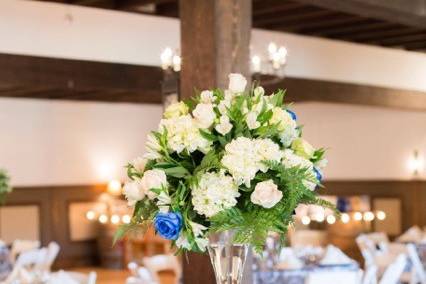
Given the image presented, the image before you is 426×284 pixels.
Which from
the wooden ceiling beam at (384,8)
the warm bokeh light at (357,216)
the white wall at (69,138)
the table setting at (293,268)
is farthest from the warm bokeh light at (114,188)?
the wooden ceiling beam at (384,8)

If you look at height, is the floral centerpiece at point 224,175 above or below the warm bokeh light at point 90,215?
above

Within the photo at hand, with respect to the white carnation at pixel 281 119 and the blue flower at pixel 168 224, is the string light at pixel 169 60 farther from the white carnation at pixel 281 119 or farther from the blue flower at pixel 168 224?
the blue flower at pixel 168 224

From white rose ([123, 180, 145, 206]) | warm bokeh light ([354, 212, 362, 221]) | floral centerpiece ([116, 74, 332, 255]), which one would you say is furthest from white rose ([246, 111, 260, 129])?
warm bokeh light ([354, 212, 362, 221])

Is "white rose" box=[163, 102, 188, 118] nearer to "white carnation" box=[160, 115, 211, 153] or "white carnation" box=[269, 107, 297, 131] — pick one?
"white carnation" box=[160, 115, 211, 153]

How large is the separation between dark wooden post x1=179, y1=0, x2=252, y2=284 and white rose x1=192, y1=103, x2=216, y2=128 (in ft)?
5.96

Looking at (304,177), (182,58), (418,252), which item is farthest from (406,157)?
(304,177)

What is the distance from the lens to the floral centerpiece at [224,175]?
2.17 m

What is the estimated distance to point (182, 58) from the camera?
4.25 m

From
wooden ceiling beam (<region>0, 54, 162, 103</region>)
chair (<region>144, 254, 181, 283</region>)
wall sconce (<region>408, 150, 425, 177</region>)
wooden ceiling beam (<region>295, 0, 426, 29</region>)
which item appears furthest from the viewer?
wall sconce (<region>408, 150, 425, 177</region>)

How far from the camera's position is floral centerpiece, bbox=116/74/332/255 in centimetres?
217

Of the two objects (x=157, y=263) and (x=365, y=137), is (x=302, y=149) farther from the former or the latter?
(x=365, y=137)

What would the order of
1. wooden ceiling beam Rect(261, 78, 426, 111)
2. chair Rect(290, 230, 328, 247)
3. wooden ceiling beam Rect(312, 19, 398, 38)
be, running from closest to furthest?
wooden ceiling beam Rect(312, 19, 398, 38) → wooden ceiling beam Rect(261, 78, 426, 111) → chair Rect(290, 230, 328, 247)

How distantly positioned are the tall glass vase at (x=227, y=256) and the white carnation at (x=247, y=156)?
0.61ft

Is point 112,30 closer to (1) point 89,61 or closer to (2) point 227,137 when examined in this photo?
(1) point 89,61
